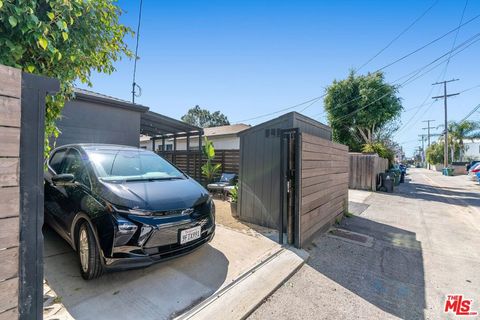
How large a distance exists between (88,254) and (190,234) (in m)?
1.11

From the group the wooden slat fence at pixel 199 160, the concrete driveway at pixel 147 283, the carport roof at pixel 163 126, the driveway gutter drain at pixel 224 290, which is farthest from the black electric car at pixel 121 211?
the wooden slat fence at pixel 199 160

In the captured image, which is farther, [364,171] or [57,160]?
[364,171]

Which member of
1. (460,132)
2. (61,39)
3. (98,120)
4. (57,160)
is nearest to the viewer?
(61,39)

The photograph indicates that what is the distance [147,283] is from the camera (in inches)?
103

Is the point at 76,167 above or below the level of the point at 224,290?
above

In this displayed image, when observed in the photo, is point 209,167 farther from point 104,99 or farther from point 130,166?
point 130,166

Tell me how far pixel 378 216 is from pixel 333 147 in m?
2.99

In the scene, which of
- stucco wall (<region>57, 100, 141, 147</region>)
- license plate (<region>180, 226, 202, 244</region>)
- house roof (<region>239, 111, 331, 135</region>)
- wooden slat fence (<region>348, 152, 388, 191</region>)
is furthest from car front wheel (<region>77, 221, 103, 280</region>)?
wooden slat fence (<region>348, 152, 388, 191</region>)

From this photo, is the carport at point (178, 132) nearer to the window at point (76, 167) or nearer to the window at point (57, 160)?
the window at point (57, 160)

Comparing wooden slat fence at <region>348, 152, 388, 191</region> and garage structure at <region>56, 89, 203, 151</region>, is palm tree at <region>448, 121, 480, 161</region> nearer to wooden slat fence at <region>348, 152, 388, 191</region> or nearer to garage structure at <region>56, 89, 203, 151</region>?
wooden slat fence at <region>348, 152, 388, 191</region>

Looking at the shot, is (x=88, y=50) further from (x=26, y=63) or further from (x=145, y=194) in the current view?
(x=145, y=194)

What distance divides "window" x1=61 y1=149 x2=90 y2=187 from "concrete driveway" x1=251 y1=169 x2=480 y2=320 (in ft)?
8.48

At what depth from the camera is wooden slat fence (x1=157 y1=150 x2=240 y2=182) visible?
30.7ft

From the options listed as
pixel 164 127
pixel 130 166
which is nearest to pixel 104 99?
pixel 164 127
